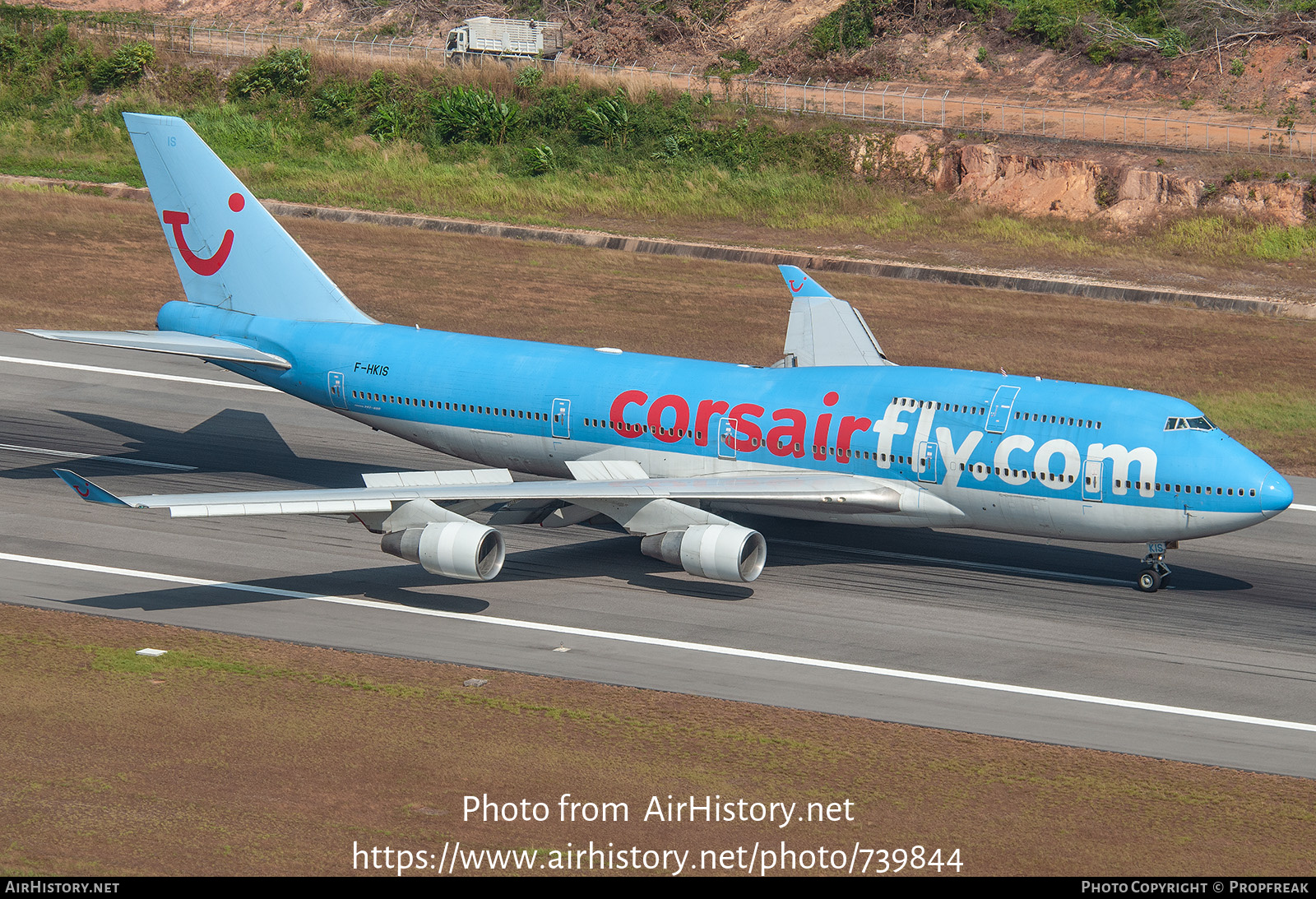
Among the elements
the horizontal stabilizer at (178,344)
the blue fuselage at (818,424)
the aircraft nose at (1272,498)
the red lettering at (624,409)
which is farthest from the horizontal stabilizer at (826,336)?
the horizontal stabilizer at (178,344)

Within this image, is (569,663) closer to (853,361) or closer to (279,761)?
(279,761)

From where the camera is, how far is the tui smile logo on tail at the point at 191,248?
1841 inches

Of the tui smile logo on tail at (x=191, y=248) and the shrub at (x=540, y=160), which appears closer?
the tui smile logo on tail at (x=191, y=248)

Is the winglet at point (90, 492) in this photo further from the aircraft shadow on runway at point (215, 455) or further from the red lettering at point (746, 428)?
the red lettering at point (746, 428)

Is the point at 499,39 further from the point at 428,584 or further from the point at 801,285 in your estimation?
the point at 428,584

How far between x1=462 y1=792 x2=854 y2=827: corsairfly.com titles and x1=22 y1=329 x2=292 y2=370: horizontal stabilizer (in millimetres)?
21310

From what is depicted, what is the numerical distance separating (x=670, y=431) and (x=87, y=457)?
2062cm

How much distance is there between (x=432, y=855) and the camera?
80.3 feet

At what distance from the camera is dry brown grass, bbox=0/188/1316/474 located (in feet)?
208

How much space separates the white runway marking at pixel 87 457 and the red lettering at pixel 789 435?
781 inches
